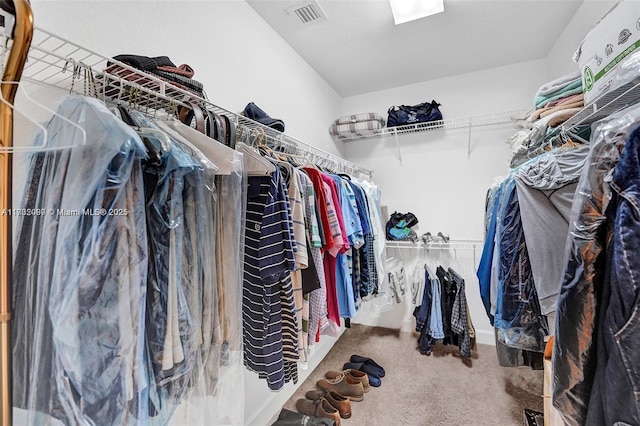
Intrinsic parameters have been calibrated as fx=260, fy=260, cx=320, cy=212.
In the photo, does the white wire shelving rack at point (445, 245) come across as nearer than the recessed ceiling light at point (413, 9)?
No

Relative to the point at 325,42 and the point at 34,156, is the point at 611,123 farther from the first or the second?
the point at 325,42

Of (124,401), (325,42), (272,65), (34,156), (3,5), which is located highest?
(325,42)

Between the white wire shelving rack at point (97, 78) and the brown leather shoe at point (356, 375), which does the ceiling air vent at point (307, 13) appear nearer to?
the white wire shelving rack at point (97, 78)

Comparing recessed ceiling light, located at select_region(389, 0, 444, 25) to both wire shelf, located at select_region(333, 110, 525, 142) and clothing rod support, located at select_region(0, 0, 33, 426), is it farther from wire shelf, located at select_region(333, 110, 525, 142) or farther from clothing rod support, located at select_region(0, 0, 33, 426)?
clothing rod support, located at select_region(0, 0, 33, 426)

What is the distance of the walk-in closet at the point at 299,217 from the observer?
0.47 meters

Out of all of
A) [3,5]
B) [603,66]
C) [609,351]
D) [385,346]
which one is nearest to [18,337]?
[3,5]

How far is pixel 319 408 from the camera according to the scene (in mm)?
1523

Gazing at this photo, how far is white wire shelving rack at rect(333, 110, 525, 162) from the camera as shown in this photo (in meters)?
2.28

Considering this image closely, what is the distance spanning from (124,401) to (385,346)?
Answer: 2241mm

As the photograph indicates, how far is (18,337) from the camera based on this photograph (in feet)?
1.52

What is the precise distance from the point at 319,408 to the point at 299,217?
1223mm

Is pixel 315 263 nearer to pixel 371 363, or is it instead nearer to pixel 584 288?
pixel 584 288

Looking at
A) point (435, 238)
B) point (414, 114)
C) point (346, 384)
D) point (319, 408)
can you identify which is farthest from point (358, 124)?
point (319, 408)

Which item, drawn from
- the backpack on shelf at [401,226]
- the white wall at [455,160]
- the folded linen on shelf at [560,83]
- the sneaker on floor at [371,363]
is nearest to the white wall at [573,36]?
the white wall at [455,160]
